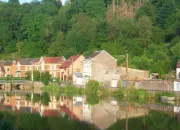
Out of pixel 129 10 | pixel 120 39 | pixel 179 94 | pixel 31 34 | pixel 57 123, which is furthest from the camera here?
pixel 31 34

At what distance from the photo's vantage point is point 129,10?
330 ft

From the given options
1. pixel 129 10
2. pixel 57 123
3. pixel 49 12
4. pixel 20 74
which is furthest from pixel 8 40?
pixel 57 123

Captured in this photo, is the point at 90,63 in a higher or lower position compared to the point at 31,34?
lower

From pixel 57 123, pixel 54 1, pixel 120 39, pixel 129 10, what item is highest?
pixel 54 1

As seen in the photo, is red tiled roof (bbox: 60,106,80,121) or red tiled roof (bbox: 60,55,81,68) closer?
red tiled roof (bbox: 60,106,80,121)

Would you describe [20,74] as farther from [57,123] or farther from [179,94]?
[57,123]

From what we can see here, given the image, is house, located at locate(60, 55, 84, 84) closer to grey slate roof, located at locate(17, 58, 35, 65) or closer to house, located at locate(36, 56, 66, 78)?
house, located at locate(36, 56, 66, 78)

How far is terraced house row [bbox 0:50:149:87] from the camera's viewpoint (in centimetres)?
6109

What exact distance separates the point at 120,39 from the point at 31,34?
38681 mm

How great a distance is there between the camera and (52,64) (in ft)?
275

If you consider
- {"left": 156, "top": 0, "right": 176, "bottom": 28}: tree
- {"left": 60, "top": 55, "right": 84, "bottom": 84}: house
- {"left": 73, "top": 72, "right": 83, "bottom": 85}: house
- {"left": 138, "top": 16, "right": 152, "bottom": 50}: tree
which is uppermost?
{"left": 156, "top": 0, "right": 176, "bottom": 28}: tree

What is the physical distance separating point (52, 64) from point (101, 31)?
1296 cm

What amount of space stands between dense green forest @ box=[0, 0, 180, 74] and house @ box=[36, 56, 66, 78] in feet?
11.0

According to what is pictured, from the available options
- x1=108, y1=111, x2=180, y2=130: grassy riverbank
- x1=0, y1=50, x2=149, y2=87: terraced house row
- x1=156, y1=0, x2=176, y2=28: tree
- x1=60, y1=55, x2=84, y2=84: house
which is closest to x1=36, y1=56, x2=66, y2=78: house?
x1=0, y1=50, x2=149, y2=87: terraced house row
